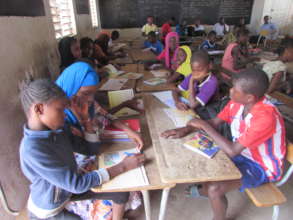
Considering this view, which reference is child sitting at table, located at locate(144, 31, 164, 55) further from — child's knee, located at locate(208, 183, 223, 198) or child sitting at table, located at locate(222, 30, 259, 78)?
child's knee, located at locate(208, 183, 223, 198)

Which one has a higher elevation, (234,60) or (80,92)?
(80,92)

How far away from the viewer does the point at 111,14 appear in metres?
7.78

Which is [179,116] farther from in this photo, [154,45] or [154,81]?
[154,45]

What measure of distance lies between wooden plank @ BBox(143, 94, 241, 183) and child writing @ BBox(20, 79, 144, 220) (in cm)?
14

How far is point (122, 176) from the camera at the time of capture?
1084mm

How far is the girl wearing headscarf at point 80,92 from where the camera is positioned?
1312mm

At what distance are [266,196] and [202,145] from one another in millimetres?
496

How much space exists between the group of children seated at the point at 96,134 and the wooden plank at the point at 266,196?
0.04 m

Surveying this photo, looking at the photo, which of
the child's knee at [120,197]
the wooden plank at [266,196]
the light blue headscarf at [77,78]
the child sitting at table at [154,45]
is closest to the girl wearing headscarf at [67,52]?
the light blue headscarf at [77,78]

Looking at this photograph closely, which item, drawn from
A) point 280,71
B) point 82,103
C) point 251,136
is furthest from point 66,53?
point 280,71

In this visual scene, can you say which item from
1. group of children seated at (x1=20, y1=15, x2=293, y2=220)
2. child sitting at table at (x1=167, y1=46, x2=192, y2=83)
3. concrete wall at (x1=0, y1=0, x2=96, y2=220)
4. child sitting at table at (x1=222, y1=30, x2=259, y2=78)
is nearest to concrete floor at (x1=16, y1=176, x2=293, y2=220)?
group of children seated at (x1=20, y1=15, x2=293, y2=220)

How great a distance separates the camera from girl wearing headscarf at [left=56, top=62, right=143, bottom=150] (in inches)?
51.6

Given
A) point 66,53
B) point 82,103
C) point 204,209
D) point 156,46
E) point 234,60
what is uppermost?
point 66,53

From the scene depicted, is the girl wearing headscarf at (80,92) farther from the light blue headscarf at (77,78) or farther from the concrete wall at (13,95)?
the concrete wall at (13,95)
